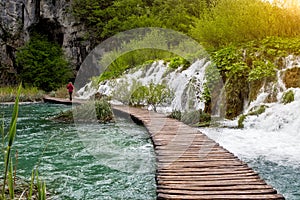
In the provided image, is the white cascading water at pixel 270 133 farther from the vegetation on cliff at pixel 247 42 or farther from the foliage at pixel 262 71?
the vegetation on cliff at pixel 247 42

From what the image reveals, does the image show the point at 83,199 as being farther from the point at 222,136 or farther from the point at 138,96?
the point at 138,96

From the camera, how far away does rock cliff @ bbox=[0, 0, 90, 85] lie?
2558 cm

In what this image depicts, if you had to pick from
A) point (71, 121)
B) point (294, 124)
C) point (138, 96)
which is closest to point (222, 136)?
point (294, 124)

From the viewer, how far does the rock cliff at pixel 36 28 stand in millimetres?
25578

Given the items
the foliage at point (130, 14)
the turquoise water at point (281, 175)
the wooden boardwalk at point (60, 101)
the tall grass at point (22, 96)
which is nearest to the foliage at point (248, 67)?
the turquoise water at point (281, 175)

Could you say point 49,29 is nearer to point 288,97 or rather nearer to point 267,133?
point 288,97

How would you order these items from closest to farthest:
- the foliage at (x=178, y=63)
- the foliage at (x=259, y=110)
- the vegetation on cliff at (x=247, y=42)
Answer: the foliage at (x=259, y=110) → the vegetation on cliff at (x=247, y=42) → the foliage at (x=178, y=63)

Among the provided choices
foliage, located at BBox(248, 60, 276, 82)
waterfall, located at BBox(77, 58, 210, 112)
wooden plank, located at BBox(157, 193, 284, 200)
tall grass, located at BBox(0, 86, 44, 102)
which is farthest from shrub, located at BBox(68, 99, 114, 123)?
tall grass, located at BBox(0, 86, 44, 102)

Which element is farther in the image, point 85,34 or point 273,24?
point 85,34

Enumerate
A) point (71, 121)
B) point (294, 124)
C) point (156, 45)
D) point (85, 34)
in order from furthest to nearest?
point (85, 34), point (156, 45), point (71, 121), point (294, 124)

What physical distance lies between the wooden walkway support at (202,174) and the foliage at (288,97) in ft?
9.48

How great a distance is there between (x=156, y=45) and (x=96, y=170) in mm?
16950

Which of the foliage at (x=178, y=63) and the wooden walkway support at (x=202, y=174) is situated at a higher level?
the foliage at (x=178, y=63)

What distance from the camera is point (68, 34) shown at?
89.9ft
